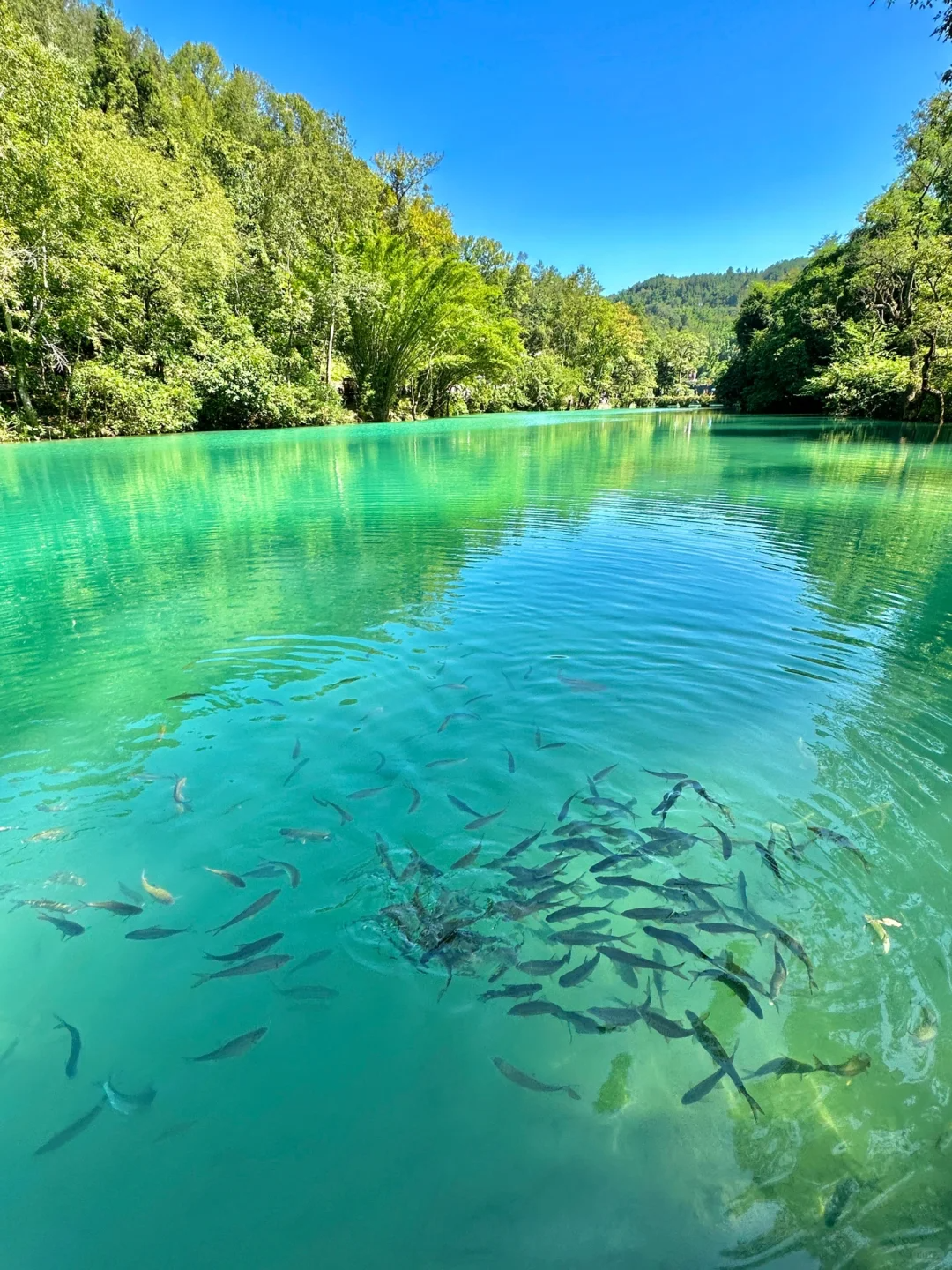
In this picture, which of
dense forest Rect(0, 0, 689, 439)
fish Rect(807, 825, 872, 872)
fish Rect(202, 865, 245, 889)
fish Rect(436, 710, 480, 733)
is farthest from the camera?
dense forest Rect(0, 0, 689, 439)

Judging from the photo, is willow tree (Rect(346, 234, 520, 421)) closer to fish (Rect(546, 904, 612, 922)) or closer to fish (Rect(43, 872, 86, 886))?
fish (Rect(43, 872, 86, 886))

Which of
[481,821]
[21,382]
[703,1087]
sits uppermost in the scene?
[21,382]

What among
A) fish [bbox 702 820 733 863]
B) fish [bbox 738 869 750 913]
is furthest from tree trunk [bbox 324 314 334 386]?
fish [bbox 738 869 750 913]

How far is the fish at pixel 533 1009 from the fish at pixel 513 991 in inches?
2.5

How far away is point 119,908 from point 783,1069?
2.81 metres

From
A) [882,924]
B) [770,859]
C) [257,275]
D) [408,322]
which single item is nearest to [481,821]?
[770,859]

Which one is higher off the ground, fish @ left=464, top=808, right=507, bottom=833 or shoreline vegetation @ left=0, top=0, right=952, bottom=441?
shoreline vegetation @ left=0, top=0, right=952, bottom=441

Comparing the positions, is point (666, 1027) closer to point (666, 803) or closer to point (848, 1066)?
point (848, 1066)

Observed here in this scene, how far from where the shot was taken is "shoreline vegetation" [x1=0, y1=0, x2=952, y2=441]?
2403 cm

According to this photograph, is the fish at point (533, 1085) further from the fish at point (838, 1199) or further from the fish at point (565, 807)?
the fish at point (565, 807)

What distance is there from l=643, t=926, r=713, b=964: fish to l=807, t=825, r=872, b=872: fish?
1139 millimetres

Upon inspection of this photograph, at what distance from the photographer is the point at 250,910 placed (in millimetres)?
2688

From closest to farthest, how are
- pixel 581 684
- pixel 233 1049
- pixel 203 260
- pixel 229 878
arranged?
pixel 233 1049 → pixel 229 878 → pixel 581 684 → pixel 203 260

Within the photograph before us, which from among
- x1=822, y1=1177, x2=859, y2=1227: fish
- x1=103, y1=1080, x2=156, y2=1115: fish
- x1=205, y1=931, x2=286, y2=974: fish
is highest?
x1=205, y1=931, x2=286, y2=974: fish
